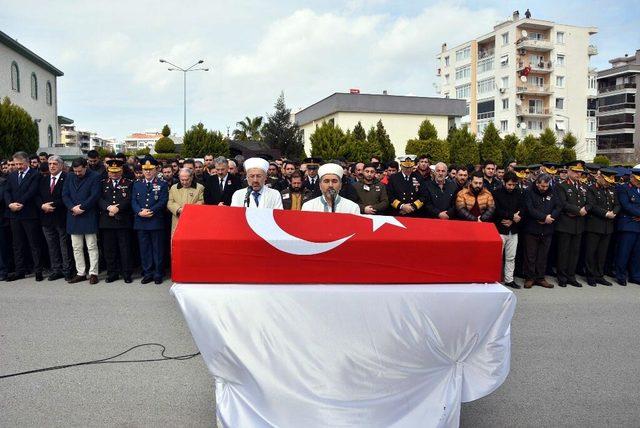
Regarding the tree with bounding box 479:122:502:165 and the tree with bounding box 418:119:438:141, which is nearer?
the tree with bounding box 479:122:502:165

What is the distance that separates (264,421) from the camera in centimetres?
318

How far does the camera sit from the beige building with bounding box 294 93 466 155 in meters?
42.8

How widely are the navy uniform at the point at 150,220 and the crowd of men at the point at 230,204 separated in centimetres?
2

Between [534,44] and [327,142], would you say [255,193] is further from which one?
[534,44]

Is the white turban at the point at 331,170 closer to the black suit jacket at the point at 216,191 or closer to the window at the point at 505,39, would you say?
the black suit jacket at the point at 216,191

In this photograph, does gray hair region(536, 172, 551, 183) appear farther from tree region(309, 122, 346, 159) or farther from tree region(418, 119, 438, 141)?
tree region(418, 119, 438, 141)

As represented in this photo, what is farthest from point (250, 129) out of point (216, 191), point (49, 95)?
point (216, 191)

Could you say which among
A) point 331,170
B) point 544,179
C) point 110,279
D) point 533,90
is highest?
point 533,90

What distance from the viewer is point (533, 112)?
60.0 m

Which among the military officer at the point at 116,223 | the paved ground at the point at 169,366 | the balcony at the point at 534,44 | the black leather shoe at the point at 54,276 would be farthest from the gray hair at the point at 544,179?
the balcony at the point at 534,44

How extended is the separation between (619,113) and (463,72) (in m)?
20.9

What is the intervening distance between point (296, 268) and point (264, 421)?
3.07ft

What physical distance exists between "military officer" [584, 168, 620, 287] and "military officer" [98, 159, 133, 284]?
24.6ft

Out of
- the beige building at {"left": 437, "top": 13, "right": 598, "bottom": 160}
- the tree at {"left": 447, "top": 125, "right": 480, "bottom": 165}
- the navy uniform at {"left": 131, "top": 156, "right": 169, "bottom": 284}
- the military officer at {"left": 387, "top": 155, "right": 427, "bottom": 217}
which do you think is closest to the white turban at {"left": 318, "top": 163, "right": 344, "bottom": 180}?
the military officer at {"left": 387, "top": 155, "right": 427, "bottom": 217}
